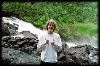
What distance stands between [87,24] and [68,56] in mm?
900

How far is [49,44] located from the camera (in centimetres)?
486

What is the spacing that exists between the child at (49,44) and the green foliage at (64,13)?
4.37 ft

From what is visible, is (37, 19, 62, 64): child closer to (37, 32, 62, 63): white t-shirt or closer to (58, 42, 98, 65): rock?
(37, 32, 62, 63): white t-shirt

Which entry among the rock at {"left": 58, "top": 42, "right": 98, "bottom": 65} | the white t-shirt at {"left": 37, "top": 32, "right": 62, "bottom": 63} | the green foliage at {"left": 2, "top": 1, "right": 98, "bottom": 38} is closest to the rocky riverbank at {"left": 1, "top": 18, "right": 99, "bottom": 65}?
the rock at {"left": 58, "top": 42, "right": 98, "bottom": 65}

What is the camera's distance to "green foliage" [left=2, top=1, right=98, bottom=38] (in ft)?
20.0

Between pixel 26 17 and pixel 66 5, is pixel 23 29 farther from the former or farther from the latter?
pixel 66 5

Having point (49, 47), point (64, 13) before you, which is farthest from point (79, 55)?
point (49, 47)

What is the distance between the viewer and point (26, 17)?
21.1ft

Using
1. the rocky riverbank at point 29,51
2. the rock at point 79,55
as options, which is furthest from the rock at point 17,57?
the rock at point 79,55

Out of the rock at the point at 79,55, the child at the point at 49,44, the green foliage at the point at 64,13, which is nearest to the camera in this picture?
the child at the point at 49,44

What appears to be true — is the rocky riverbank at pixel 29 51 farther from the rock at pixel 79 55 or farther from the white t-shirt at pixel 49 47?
the white t-shirt at pixel 49 47

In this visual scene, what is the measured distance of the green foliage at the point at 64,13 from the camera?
608 centimetres

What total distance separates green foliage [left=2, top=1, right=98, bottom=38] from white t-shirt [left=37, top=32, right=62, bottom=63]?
134 cm

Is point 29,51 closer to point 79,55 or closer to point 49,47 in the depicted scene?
point 79,55
